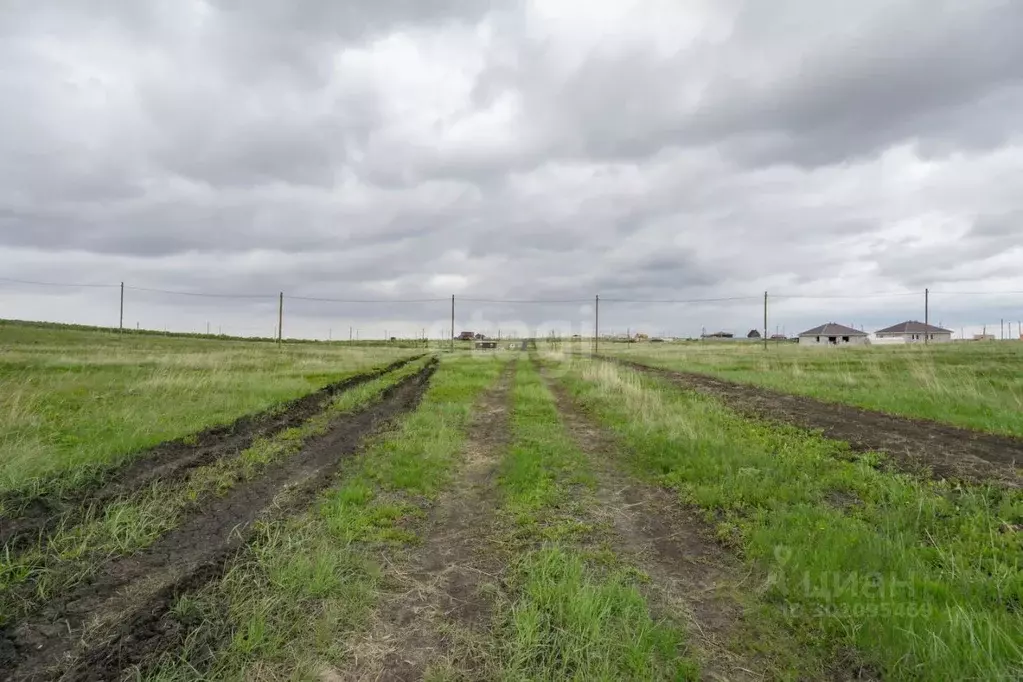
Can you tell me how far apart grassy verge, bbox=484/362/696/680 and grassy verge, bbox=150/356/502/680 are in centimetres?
134

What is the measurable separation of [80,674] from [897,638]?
6.06m

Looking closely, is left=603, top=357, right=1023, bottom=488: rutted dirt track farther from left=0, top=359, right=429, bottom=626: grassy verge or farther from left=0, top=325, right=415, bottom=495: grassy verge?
left=0, top=325, right=415, bottom=495: grassy verge

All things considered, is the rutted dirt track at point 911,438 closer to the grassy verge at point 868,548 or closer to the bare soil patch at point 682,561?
the grassy verge at point 868,548

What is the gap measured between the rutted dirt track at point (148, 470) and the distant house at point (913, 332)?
131651 mm

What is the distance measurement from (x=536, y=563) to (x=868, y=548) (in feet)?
11.9

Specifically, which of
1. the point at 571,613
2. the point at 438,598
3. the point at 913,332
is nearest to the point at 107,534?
the point at 438,598

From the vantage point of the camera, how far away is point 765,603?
450 centimetres

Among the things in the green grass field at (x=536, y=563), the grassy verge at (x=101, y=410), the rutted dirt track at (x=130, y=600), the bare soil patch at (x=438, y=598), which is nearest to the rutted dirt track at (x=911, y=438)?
the green grass field at (x=536, y=563)

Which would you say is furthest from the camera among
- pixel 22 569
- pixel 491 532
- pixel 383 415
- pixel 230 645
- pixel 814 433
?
pixel 383 415

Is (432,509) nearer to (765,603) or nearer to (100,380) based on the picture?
(765,603)

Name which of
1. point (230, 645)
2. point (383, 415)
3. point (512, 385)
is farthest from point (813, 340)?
point (230, 645)

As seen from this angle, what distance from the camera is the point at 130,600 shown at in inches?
171

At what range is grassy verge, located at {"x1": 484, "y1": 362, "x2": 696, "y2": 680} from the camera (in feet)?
11.8

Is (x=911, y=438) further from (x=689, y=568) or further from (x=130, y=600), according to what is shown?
(x=130, y=600)
